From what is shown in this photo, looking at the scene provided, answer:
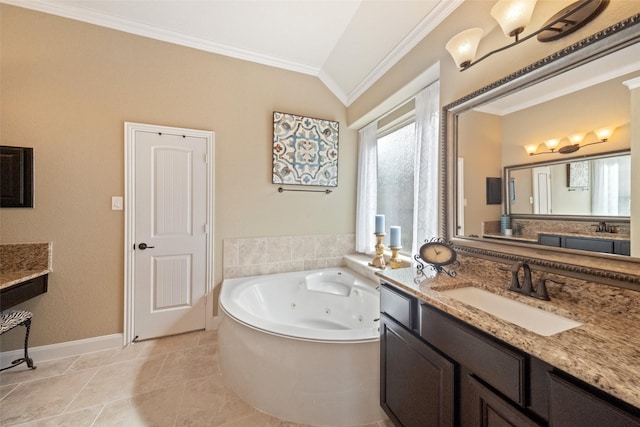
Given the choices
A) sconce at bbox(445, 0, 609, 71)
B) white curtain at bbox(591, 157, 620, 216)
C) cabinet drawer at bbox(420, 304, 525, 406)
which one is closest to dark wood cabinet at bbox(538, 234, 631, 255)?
white curtain at bbox(591, 157, 620, 216)

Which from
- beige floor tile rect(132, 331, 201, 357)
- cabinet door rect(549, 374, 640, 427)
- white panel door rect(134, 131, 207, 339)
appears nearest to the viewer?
cabinet door rect(549, 374, 640, 427)

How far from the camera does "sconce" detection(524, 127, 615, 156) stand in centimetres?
94

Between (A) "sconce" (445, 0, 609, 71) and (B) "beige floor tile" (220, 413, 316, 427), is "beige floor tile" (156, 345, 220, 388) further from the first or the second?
(A) "sconce" (445, 0, 609, 71)

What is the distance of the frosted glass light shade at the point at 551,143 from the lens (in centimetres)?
109

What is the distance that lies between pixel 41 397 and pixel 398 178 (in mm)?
3299

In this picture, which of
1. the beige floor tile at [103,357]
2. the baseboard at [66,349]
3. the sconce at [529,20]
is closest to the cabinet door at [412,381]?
the sconce at [529,20]

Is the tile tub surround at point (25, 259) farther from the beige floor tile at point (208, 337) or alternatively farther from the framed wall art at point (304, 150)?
the framed wall art at point (304, 150)

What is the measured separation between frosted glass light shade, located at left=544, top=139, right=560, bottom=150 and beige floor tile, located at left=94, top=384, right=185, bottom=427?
250 cm

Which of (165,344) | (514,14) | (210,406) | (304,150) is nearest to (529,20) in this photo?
(514,14)

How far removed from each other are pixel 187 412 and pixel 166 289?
121 cm

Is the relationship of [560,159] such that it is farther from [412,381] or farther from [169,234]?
[169,234]

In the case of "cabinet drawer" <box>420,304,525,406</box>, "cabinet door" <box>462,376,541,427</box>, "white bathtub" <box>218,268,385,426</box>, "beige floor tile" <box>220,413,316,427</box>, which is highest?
"cabinet drawer" <box>420,304,525,406</box>

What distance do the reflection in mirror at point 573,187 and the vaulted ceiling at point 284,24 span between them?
1.22 metres

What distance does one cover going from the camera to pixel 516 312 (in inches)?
40.0
